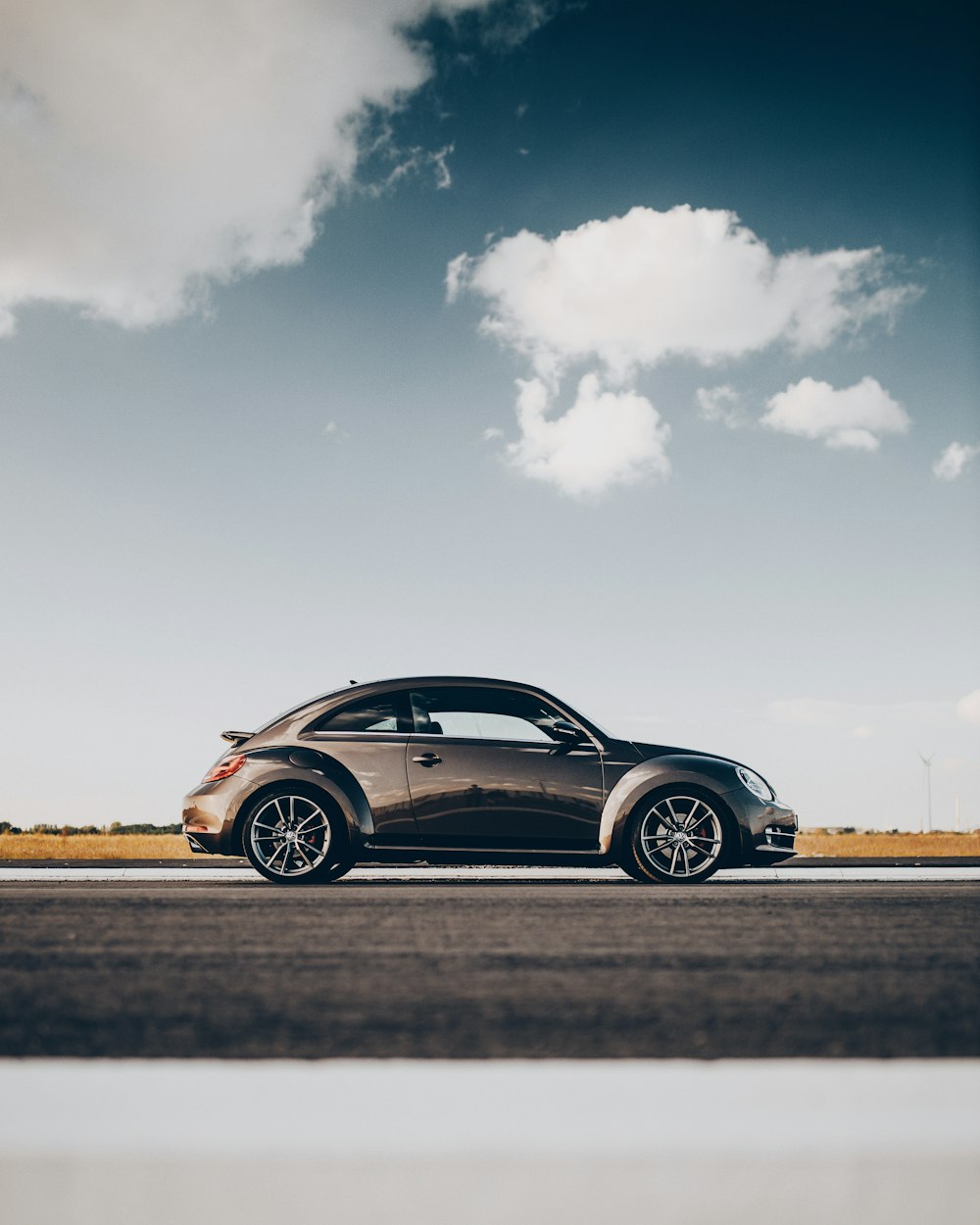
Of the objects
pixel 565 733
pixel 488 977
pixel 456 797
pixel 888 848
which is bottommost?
pixel 888 848

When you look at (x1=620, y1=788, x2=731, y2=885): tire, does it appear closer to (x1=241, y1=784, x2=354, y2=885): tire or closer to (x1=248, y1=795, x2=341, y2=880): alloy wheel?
(x1=241, y1=784, x2=354, y2=885): tire

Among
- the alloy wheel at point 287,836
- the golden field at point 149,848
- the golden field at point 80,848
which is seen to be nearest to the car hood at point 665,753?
the alloy wheel at point 287,836

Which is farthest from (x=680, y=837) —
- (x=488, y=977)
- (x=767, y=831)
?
(x=488, y=977)

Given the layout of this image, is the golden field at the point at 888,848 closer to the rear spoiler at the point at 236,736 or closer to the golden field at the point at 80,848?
the golden field at the point at 80,848

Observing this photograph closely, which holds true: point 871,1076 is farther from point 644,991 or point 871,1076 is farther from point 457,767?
point 457,767

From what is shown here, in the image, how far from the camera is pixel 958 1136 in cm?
241

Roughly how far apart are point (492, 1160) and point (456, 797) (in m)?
6.73

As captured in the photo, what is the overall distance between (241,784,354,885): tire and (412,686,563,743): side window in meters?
1.01

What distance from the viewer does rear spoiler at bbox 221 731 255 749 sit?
31.3ft

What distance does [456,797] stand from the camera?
9.06m

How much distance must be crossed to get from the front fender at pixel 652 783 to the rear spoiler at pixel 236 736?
2913 mm

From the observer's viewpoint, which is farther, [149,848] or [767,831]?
[149,848]

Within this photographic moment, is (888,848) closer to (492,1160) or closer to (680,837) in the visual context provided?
(680,837)

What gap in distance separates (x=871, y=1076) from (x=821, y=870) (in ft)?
28.5
